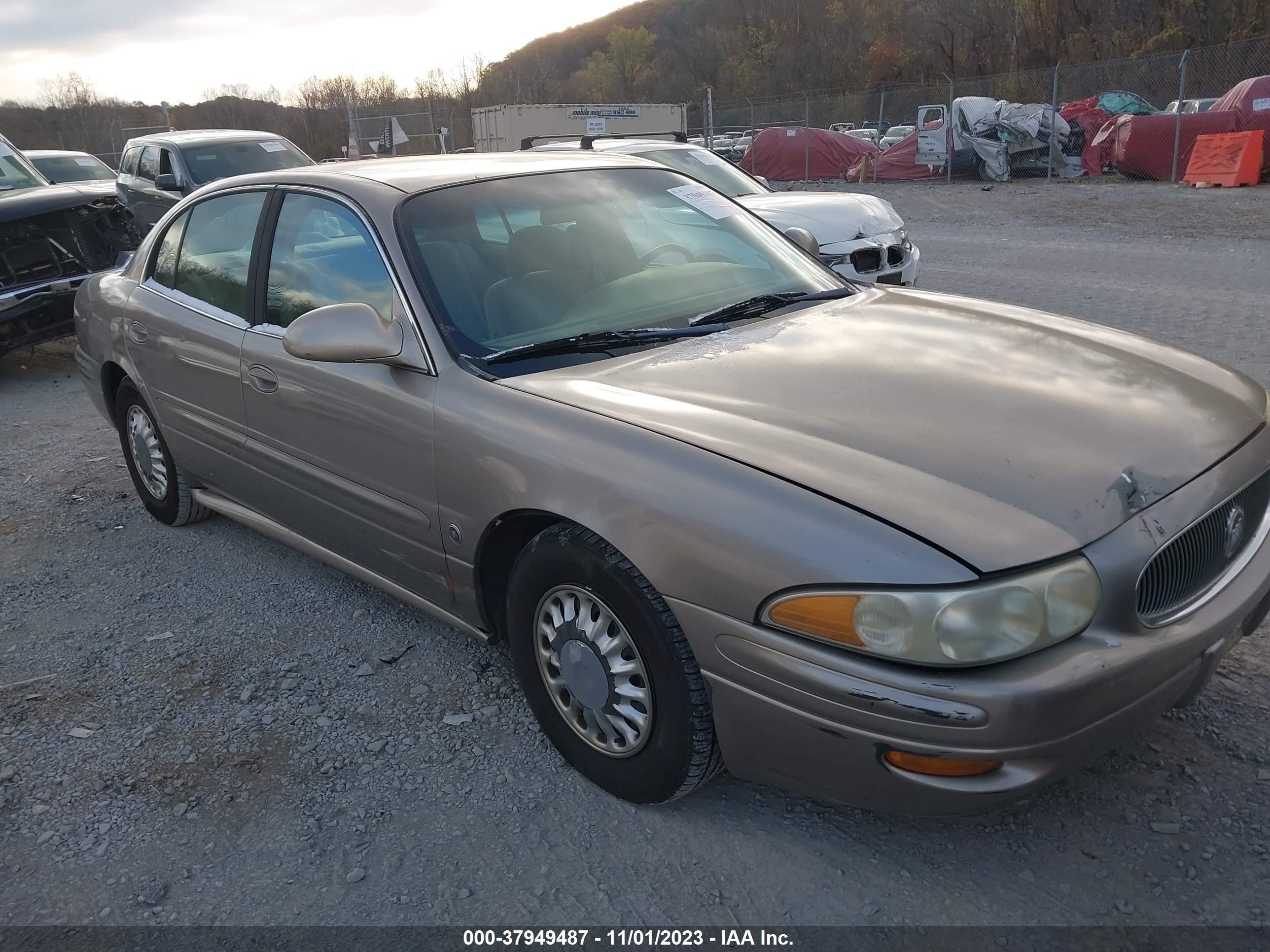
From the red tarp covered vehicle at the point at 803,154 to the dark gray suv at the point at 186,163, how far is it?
594 inches

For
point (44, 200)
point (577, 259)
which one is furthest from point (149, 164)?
point (577, 259)

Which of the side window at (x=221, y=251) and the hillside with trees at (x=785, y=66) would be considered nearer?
the side window at (x=221, y=251)

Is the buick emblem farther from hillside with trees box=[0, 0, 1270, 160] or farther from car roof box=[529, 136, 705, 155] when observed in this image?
hillside with trees box=[0, 0, 1270, 160]

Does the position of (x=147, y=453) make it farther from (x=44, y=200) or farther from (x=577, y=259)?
(x=44, y=200)

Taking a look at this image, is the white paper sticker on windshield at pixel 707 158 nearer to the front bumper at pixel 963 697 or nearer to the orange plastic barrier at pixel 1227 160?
the front bumper at pixel 963 697

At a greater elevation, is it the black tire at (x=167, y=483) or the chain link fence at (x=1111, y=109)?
the chain link fence at (x=1111, y=109)

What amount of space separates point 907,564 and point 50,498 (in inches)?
196

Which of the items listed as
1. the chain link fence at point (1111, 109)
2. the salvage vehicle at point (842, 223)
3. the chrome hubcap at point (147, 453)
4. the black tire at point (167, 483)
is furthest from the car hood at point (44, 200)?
the chain link fence at point (1111, 109)

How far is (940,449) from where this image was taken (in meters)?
2.20

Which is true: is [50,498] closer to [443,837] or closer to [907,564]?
[443,837]

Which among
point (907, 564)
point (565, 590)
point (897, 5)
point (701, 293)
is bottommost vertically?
point (565, 590)

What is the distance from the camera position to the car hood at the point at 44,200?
7.89 metres

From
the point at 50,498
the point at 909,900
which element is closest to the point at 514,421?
the point at 909,900

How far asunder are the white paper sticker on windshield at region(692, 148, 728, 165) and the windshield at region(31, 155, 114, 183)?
8.27 meters
